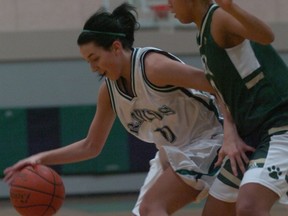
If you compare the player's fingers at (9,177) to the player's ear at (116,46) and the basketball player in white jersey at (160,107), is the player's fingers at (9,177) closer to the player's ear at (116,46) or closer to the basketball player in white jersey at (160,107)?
the basketball player in white jersey at (160,107)

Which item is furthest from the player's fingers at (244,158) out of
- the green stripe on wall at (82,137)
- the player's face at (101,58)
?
the green stripe on wall at (82,137)

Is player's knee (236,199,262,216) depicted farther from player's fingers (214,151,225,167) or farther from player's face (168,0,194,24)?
player's face (168,0,194,24)

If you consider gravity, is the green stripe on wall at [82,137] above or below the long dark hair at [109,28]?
below

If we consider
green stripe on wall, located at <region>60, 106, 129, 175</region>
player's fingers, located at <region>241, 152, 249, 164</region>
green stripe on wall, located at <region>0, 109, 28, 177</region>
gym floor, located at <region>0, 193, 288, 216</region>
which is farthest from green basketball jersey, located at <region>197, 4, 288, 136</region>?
green stripe on wall, located at <region>0, 109, 28, 177</region>

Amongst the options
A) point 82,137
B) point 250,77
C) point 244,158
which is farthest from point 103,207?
point 250,77

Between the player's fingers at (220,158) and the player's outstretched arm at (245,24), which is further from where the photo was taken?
the player's fingers at (220,158)

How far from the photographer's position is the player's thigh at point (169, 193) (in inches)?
164

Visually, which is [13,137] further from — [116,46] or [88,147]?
[116,46]

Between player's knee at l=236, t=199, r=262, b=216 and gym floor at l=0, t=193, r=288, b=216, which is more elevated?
player's knee at l=236, t=199, r=262, b=216

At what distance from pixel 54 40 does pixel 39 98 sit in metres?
0.73

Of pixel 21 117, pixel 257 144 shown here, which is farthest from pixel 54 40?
pixel 257 144

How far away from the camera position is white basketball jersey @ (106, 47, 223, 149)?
169 inches

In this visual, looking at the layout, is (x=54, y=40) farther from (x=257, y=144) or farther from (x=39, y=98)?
(x=257, y=144)

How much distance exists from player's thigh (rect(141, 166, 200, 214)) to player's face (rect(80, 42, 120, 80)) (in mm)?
617
